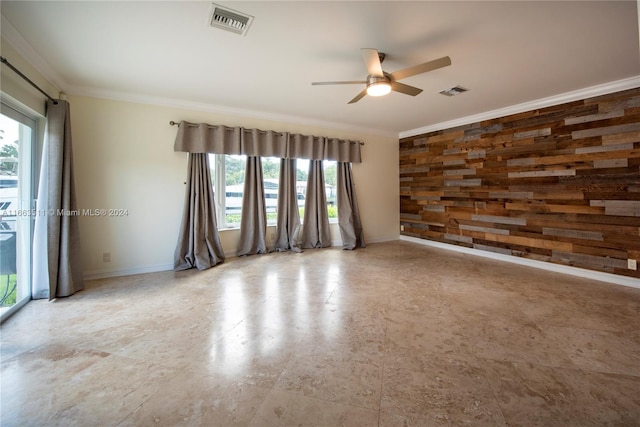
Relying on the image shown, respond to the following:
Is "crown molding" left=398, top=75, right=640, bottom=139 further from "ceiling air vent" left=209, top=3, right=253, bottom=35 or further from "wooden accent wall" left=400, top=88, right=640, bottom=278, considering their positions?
"ceiling air vent" left=209, top=3, right=253, bottom=35

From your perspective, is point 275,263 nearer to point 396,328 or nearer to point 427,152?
point 396,328

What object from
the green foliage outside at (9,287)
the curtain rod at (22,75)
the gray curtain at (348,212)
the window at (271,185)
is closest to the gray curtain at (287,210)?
the window at (271,185)

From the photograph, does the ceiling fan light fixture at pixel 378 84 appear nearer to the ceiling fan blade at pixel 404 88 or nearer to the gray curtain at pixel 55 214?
the ceiling fan blade at pixel 404 88

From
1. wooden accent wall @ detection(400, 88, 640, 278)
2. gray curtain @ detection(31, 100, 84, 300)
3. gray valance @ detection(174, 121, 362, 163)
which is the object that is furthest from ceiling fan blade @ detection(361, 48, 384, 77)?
gray curtain @ detection(31, 100, 84, 300)

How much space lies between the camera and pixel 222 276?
3.48 meters

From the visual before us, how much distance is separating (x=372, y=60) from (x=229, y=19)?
3.88ft

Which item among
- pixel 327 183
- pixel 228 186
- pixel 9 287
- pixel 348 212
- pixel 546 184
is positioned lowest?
pixel 9 287

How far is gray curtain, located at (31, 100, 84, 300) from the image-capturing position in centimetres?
265

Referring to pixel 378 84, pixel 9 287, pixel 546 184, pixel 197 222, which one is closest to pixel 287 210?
pixel 197 222

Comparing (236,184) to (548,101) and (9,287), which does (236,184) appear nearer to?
(9,287)

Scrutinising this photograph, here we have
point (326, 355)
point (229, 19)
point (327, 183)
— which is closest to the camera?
point (326, 355)

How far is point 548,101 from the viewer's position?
368 cm

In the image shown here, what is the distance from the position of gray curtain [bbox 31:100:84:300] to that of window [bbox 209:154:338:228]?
1732 mm

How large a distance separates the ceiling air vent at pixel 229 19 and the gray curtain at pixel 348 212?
3.28 meters
